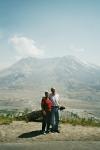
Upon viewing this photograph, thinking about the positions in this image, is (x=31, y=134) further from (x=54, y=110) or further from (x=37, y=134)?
(x=54, y=110)

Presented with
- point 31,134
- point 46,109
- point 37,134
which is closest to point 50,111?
point 46,109

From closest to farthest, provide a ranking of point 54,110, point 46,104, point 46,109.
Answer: point 46,104, point 46,109, point 54,110

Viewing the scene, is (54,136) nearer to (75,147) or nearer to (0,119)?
(75,147)

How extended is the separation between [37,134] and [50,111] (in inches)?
64.4

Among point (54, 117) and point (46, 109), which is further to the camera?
point (54, 117)

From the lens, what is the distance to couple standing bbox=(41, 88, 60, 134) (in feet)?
65.7

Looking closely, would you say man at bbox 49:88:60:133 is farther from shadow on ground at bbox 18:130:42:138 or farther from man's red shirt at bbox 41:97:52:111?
shadow on ground at bbox 18:130:42:138

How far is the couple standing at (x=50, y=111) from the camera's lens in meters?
20.0

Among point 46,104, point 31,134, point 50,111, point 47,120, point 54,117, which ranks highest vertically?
point 46,104

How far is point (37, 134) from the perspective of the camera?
20.1 metres

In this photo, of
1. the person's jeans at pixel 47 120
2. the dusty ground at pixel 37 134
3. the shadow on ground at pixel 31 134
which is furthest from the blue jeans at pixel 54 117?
the shadow on ground at pixel 31 134

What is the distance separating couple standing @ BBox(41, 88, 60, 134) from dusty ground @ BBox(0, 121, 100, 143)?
0.64m

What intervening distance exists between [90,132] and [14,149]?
6089 millimetres

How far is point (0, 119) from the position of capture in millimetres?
24500
